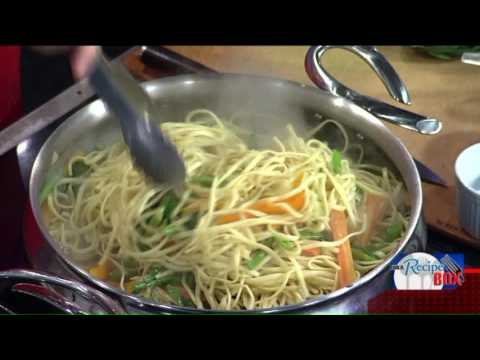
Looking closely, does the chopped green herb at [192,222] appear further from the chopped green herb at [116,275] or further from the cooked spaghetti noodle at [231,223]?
the chopped green herb at [116,275]

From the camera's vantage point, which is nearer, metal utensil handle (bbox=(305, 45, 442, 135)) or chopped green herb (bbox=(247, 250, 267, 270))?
chopped green herb (bbox=(247, 250, 267, 270))

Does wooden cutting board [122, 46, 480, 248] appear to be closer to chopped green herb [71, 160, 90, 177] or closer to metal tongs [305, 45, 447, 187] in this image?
metal tongs [305, 45, 447, 187]

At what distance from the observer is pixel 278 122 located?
1194mm

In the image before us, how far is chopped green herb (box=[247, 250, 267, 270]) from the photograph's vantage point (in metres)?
1.00

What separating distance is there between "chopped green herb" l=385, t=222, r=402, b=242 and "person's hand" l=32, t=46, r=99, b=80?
45 cm

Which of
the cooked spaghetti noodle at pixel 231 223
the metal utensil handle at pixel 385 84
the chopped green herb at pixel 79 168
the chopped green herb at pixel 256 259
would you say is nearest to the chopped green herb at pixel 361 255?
the cooked spaghetti noodle at pixel 231 223

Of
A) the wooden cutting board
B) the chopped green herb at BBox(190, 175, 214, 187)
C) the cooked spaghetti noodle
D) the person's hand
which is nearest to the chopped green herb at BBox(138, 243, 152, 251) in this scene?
the cooked spaghetti noodle

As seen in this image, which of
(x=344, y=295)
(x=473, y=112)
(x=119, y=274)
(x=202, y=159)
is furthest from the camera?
(x=473, y=112)

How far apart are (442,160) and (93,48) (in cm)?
57

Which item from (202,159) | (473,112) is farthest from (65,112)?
(473,112)

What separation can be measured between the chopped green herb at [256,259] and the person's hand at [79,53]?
0.32m

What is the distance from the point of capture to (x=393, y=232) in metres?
1.04

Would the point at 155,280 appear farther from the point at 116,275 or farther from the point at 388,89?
the point at 388,89

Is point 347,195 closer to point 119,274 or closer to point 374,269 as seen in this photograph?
point 374,269
